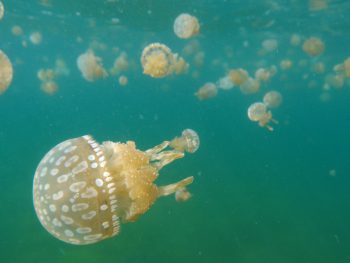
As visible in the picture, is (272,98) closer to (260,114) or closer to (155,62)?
(260,114)

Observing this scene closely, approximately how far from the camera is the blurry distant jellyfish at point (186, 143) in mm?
5723

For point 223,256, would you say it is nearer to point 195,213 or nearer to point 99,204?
point 195,213

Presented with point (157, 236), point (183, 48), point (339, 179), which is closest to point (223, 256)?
point (157, 236)

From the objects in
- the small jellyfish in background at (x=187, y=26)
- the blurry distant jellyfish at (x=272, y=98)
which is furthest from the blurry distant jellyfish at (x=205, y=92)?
the small jellyfish in background at (x=187, y=26)

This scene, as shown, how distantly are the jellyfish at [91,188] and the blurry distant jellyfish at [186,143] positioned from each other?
2.46 m

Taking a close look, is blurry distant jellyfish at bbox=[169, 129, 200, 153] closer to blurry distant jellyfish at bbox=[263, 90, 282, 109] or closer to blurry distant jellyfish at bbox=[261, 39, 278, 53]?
blurry distant jellyfish at bbox=[263, 90, 282, 109]

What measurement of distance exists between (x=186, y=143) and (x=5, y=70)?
9.70 ft

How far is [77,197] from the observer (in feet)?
9.04

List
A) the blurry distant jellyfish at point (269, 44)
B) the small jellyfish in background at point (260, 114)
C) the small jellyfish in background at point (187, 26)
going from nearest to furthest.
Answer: the small jellyfish in background at point (260, 114), the small jellyfish in background at point (187, 26), the blurry distant jellyfish at point (269, 44)

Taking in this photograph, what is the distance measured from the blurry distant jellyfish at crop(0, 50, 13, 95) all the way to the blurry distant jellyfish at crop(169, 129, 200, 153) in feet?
7.87

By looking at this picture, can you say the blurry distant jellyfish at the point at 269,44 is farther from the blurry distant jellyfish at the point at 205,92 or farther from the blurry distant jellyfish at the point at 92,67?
the blurry distant jellyfish at the point at 92,67

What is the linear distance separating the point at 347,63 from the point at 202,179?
5923mm

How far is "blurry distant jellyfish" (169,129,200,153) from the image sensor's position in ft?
18.8

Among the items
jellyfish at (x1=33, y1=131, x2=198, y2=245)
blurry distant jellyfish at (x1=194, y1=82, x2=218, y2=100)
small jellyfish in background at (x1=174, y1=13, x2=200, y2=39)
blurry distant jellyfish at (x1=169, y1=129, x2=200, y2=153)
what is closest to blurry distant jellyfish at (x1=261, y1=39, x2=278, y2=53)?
blurry distant jellyfish at (x1=194, y1=82, x2=218, y2=100)
